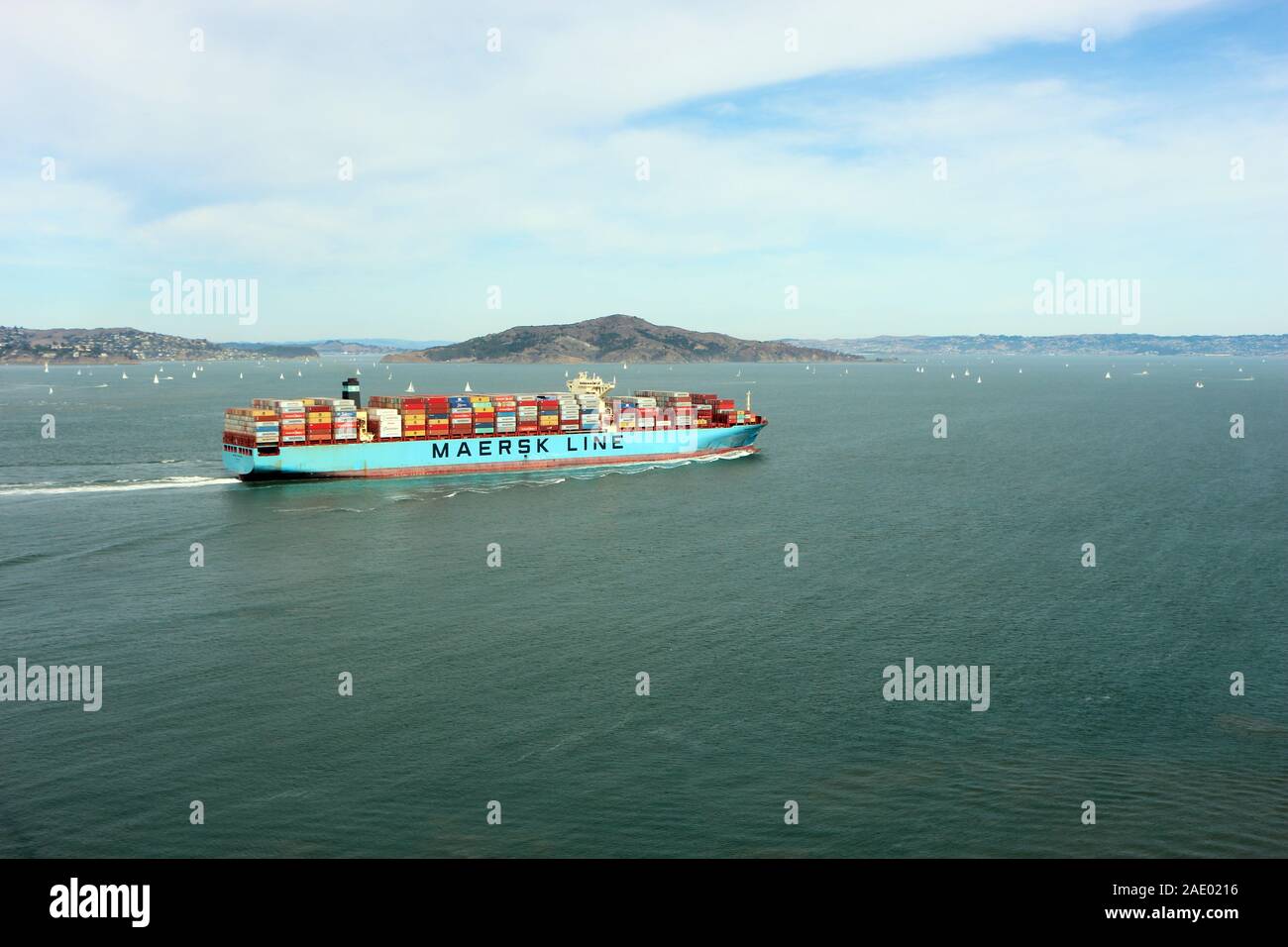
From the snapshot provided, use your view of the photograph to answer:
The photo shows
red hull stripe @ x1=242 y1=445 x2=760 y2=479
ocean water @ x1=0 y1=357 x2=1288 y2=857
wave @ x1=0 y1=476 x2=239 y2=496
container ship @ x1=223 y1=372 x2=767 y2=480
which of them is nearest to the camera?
ocean water @ x1=0 y1=357 x2=1288 y2=857

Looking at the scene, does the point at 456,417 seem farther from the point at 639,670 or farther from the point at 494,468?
the point at 639,670

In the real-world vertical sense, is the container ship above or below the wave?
above

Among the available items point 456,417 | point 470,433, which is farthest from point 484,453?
point 456,417

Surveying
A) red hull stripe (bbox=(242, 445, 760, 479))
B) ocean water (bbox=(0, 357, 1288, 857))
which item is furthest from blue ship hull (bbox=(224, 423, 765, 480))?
ocean water (bbox=(0, 357, 1288, 857))

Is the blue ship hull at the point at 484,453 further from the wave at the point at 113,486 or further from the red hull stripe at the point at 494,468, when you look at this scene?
the wave at the point at 113,486

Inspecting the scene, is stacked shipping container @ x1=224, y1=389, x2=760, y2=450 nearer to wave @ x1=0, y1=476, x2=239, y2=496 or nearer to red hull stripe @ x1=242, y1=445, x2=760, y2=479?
red hull stripe @ x1=242, y1=445, x2=760, y2=479

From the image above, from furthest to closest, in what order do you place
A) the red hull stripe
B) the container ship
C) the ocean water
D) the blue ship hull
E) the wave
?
the red hull stripe
the container ship
the blue ship hull
the wave
the ocean water
